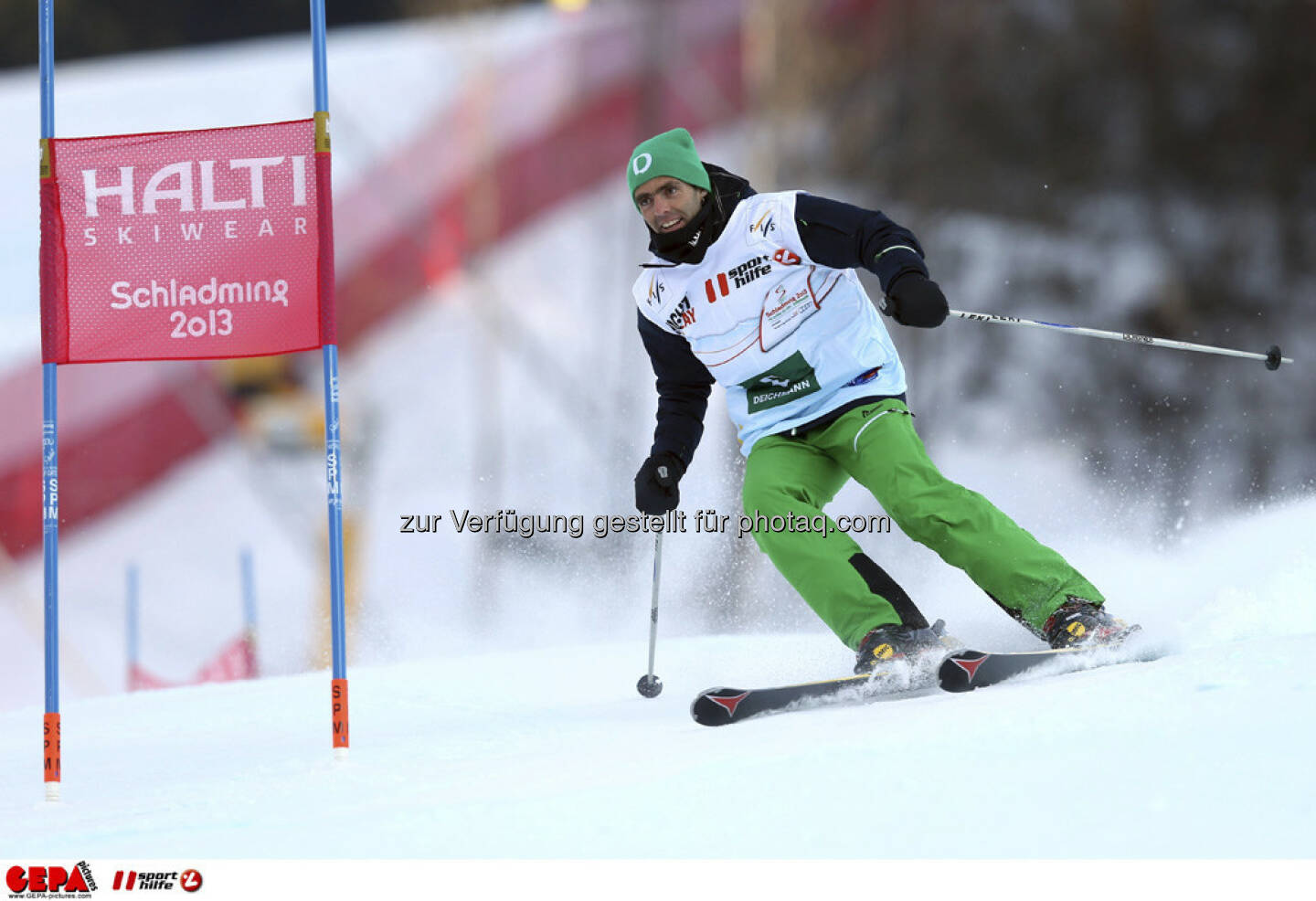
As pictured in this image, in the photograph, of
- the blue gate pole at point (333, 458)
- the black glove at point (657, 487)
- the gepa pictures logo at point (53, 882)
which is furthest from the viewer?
the black glove at point (657, 487)

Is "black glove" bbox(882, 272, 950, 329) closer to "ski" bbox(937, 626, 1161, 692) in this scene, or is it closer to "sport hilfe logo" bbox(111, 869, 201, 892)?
"ski" bbox(937, 626, 1161, 692)

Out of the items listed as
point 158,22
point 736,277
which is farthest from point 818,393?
point 158,22

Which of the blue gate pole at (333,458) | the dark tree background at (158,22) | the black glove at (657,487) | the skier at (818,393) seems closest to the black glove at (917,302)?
the skier at (818,393)

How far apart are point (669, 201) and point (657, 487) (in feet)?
2.28

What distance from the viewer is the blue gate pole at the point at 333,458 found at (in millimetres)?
2736

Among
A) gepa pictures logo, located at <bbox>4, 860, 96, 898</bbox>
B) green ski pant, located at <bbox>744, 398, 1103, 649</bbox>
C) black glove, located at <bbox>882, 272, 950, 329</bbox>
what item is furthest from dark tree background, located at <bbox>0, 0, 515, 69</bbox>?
gepa pictures logo, located at <bbox>4, 860, 96, 898</bbox>

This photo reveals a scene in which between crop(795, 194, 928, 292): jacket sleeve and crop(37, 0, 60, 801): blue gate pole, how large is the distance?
5.36 feet

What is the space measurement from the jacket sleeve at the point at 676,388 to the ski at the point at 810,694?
797 mm

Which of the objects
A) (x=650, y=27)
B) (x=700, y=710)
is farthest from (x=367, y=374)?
(x=700, y=710)

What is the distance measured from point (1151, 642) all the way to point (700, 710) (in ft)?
3.15

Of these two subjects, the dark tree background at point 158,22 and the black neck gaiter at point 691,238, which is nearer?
the black neck gaiter at point 691,238

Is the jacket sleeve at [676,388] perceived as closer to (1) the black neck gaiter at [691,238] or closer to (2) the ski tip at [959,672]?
(1) the black neck gaiter at [691,238]

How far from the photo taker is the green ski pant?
2.89 metres

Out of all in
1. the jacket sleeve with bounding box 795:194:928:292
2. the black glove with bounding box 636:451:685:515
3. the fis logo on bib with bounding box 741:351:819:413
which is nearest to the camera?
the jacket sleeve with bounding box 795:194:928:292
